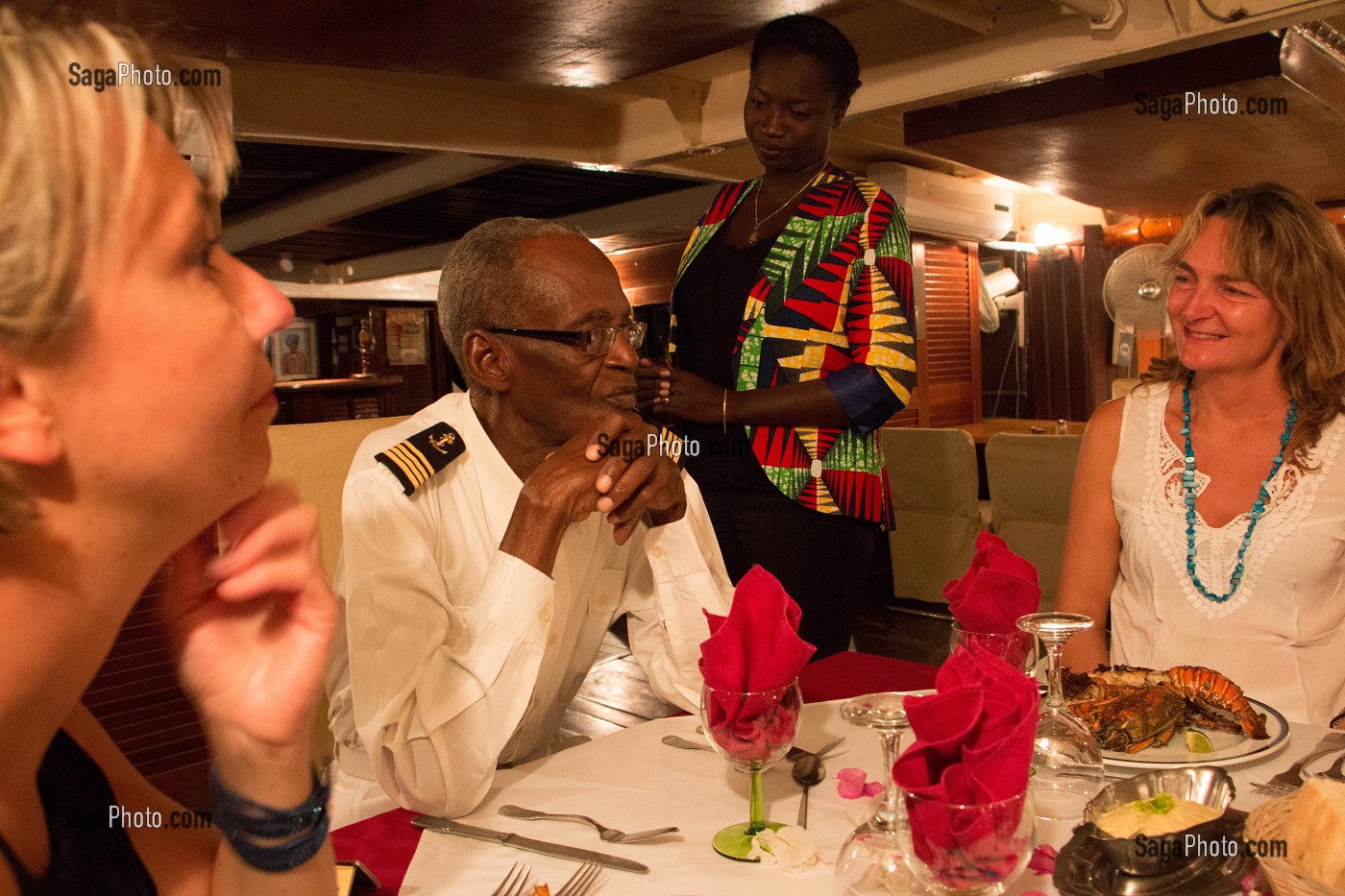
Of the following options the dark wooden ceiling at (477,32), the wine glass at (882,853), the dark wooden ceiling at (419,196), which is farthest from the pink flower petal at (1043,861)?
the dark wooden ceiling at (419,196)

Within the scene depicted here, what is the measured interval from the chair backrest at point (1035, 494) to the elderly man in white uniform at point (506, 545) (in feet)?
10.7

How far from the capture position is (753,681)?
1.15 meters

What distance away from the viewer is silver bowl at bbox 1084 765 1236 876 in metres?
0.96

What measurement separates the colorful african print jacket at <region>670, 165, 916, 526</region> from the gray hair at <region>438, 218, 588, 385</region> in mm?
673

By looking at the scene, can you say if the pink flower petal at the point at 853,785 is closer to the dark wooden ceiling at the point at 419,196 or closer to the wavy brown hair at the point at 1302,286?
the wavy brown hair at the point at 1302,286

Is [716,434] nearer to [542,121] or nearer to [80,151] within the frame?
[80,151]

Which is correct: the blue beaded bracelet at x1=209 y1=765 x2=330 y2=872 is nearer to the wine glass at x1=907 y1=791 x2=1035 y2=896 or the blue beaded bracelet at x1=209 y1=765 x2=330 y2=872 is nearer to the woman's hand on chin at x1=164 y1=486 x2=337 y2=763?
the woman's hand on chin at x1=164 y1=486 x2=337 y2=763

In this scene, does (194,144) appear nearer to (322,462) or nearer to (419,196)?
(322,462)

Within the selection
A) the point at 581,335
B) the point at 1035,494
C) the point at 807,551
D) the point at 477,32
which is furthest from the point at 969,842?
the point at 1035,494

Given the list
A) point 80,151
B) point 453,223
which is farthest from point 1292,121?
point 453,223

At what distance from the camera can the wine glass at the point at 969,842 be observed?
829mm

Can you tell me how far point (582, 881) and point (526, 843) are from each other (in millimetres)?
112
